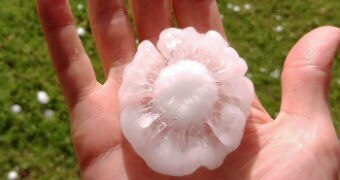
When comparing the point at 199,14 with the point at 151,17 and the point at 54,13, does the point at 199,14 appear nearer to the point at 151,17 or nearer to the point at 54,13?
the point at 151,17

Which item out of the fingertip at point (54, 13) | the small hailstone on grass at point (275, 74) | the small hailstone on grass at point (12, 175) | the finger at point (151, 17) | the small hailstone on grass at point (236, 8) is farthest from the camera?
the small hailstone on grass at point (236, 8)

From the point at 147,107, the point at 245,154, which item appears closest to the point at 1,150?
the point at 147,107

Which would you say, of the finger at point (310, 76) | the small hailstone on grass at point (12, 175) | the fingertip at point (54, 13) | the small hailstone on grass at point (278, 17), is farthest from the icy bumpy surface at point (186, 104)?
the small hailstone on grass at point (278, 17)

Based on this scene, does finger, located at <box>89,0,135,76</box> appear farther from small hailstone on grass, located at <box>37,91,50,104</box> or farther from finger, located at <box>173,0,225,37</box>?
small hailstone on grass, located at <box>37,91,50,104</box>

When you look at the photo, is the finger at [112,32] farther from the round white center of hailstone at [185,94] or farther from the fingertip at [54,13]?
the round white center of hailstone at [185,94]

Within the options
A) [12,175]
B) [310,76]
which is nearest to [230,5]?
[12,175]

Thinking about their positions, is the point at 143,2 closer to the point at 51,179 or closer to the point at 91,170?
the point at 91,170

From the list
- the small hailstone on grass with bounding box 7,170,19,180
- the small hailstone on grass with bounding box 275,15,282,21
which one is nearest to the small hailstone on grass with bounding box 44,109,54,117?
the small hailstone on grass with bounding box 7,170,19,180
